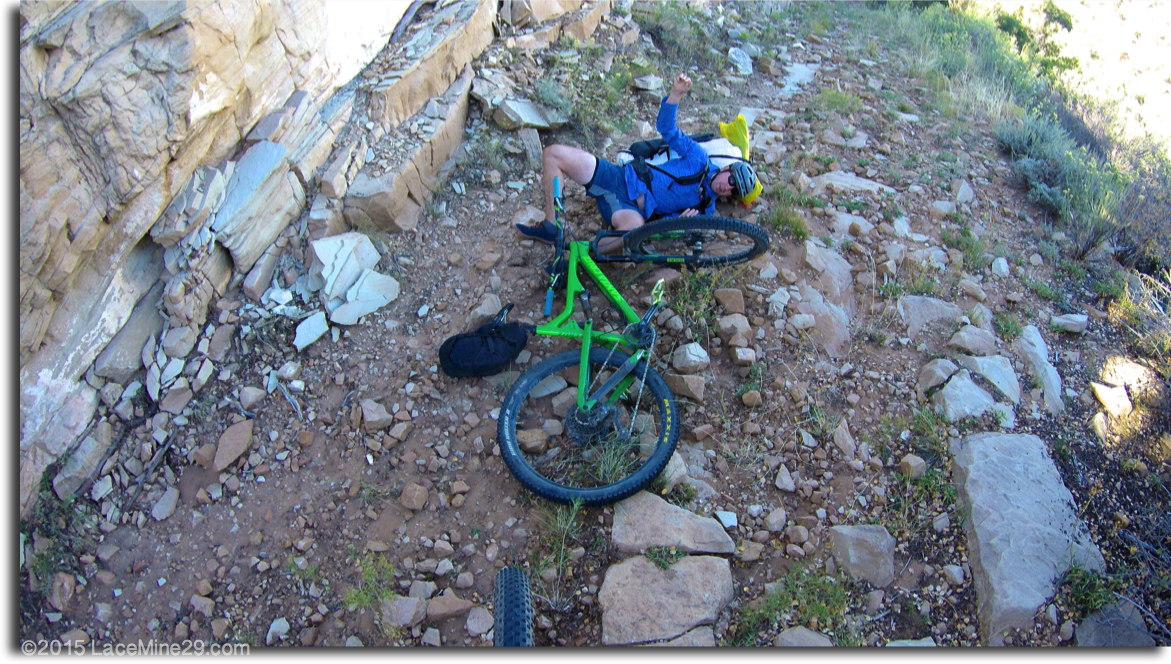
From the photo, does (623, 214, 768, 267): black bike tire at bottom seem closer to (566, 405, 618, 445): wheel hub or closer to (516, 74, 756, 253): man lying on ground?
(516, 74, 756, 253): man lying on ground

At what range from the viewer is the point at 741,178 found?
441 centimetres

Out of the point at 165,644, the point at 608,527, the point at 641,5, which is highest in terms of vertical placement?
the point at 641,5

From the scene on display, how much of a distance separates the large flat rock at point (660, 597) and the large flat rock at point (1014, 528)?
1.31 metres

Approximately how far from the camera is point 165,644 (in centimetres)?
317

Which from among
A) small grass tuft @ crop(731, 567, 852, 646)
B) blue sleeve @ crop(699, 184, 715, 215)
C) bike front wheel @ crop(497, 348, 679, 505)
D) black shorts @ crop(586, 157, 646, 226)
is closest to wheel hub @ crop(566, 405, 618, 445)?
bike front wheel @ crop(497, 348, 679, 505)

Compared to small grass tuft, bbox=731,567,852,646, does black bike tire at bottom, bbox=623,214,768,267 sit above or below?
above

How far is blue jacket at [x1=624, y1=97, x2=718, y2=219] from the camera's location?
14.9 ft

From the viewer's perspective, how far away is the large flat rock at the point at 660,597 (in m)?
3.04

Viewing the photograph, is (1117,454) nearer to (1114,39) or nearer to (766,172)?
(766,172)

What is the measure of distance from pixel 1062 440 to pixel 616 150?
4.17 metres

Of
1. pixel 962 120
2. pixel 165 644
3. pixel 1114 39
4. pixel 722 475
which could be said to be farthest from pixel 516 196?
pixel 1114 39

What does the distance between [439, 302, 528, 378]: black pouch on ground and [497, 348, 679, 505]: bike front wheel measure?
32 centimetres

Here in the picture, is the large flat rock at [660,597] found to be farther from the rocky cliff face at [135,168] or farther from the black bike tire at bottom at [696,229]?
the rocky cliff face at [135,168]

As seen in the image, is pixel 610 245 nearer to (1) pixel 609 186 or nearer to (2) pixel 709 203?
(1) pixel 609 186
